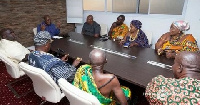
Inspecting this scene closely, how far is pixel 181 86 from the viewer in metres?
0.80

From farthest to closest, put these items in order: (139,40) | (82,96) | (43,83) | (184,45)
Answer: (139,40) < (184,45) < (43,83) < (82,96)

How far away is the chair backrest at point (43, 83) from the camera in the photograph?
139 centimetres

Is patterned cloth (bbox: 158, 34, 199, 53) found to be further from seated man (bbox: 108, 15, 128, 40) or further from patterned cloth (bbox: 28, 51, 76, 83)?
seated man (bbox: 108, 15, 128, 40)

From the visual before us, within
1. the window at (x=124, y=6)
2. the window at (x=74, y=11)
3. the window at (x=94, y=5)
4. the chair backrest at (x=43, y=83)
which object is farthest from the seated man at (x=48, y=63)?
the window at (x=74, y=11)

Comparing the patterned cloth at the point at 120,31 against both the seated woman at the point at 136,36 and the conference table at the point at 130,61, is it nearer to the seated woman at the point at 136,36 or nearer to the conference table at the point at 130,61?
the seated woman at the point at 136,36

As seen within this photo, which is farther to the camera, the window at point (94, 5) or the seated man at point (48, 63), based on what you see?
the window at point (94, 5)

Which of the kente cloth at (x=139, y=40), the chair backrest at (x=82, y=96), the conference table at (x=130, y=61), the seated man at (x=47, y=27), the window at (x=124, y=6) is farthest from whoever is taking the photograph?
the window at (x=124, y=6)

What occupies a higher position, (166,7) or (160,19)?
(166,7)

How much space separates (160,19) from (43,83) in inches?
122

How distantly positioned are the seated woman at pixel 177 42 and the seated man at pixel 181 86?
113 cm

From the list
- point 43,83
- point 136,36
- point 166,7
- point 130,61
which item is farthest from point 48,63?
point 166,7

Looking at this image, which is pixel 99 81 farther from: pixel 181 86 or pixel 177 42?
pixel 177 42

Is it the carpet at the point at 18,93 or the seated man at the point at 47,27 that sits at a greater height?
the seated man at the point at 47,27

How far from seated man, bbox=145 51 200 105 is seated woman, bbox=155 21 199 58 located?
113cm
